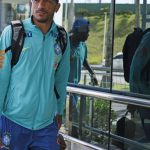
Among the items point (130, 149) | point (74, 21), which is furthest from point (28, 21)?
point (74, 21)

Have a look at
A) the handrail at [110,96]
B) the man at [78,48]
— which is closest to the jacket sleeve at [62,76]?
the handrail at [110,96]

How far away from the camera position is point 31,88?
365 centimetres

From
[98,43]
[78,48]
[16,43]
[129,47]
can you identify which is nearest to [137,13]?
[129,47]

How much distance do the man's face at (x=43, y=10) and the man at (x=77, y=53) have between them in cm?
203

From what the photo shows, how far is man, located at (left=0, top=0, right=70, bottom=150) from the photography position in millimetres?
3658

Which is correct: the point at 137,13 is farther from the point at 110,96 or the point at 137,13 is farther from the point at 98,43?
the point at 110,96

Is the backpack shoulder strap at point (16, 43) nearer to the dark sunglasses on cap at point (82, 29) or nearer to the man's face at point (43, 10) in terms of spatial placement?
the man's face at point (43, 10)

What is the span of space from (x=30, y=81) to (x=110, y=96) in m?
1.69

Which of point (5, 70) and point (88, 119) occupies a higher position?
point (5, 70)

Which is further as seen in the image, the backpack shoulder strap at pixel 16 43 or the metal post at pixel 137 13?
the metal post at pixel 137 13

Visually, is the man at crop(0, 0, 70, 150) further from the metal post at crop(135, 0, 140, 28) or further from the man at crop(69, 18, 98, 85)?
the man at crop(69, 18, 98, 85)

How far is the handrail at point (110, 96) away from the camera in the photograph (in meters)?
4.72

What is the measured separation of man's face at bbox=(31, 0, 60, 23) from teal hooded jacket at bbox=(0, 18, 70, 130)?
3.0 inches

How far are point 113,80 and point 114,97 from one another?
209mm
